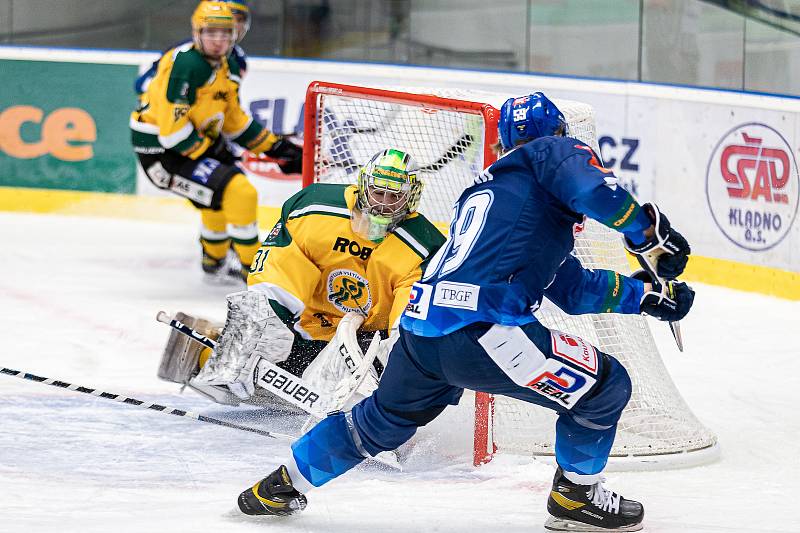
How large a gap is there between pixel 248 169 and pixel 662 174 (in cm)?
263

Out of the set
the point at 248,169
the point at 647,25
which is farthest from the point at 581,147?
the point at 248,169

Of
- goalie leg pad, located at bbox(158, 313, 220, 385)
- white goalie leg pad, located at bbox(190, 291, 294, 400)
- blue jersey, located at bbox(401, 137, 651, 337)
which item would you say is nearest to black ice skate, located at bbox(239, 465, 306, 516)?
blue jersey, located at bbox(401, 137, 651, 337)

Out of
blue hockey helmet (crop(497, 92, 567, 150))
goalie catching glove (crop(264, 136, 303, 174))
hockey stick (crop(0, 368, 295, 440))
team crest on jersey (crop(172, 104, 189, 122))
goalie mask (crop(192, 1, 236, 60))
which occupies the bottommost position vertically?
hockey stick (crop(0, 368, 295, 440))

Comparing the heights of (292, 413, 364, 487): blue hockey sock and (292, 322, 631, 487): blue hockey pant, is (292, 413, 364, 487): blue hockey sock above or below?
below

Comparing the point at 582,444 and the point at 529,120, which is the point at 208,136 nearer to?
the point at 529,120

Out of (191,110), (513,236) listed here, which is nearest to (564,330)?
(513,236)

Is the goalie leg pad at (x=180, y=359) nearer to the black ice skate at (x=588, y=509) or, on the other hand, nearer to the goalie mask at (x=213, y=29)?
the black ice skate at (x=588, y=509)

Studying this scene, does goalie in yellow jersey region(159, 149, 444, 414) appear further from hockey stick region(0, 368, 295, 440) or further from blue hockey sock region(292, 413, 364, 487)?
blue hockey sock region(292, 413, 364, 487)

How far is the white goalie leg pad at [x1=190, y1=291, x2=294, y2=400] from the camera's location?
428cm

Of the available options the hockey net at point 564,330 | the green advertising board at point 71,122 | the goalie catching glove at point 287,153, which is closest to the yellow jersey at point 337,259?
the hockey net at point 564,330

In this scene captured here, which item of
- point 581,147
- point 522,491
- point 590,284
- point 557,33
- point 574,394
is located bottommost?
point 522,491

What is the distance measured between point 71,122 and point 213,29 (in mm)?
2387

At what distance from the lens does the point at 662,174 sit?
24.3ft

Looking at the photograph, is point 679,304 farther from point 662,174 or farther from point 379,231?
point 662,174
